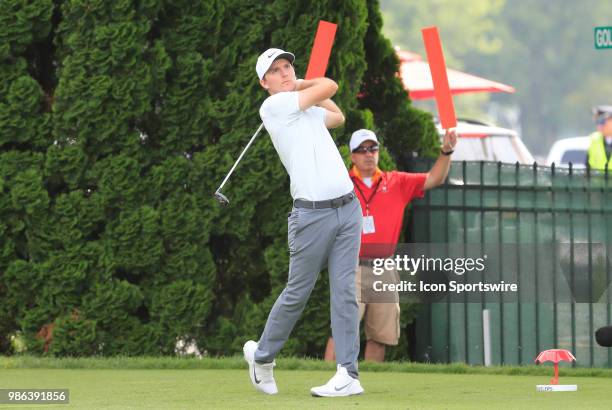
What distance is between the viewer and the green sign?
9.51m

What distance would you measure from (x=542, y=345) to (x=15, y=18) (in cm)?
450

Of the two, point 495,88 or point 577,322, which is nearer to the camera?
point 577,322

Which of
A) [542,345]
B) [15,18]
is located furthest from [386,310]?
[15,18]

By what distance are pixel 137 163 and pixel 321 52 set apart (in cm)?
192

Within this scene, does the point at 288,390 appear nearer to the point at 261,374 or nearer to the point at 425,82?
the point at 261,374

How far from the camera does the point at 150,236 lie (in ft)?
38.9

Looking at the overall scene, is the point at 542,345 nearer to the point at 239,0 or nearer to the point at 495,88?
the point at 239,0

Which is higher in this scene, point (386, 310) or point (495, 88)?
point (495, 88)

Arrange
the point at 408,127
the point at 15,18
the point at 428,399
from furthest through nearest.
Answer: the point at 408,127, the point at 15,18, the point at 428,399

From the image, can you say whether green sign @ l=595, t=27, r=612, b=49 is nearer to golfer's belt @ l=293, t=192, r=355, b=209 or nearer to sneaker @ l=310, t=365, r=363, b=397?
golfer's belt @ l=293, t=192, r=355, b=209

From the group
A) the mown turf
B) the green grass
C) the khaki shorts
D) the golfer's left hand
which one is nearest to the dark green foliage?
the khaki shorts

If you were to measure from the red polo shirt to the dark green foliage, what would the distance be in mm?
656

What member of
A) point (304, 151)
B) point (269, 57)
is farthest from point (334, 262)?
point (269, 57)

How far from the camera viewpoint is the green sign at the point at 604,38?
951 centimetres
